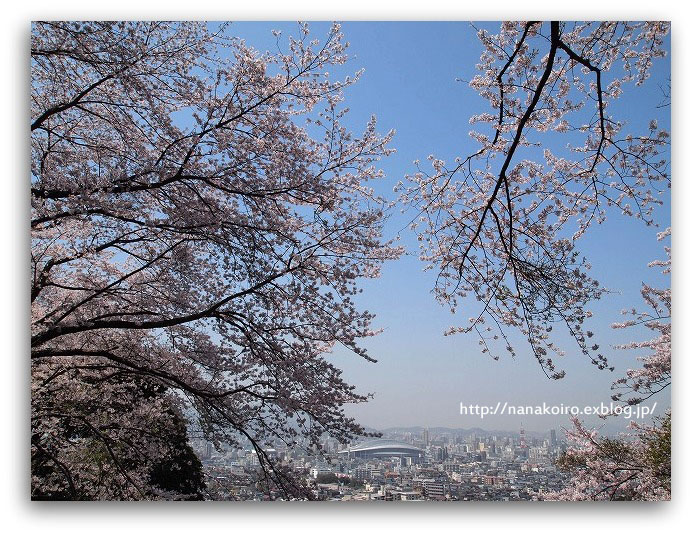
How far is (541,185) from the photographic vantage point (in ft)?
10.2

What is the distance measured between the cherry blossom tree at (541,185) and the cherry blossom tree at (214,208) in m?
0.46

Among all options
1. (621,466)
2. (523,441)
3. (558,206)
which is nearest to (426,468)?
(523,441)

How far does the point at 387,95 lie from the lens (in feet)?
10.3

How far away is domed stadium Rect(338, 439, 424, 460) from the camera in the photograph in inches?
114

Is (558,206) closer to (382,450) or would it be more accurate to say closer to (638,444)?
(638,444)

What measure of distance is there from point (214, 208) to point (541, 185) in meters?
1.97

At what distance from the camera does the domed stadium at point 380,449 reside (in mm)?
2904

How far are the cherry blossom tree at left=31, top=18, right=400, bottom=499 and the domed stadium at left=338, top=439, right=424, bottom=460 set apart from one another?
13cm

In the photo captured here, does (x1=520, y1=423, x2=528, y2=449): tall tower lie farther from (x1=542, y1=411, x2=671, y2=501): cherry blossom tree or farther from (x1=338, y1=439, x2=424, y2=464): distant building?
(x1=338, y1=439, x2=424, y2=464): distant building

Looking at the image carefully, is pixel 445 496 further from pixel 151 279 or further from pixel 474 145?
pixel 151 279

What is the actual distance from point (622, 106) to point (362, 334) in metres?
1.99

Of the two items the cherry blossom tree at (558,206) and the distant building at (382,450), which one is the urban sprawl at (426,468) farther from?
the cherry blossom tree at (558,206)

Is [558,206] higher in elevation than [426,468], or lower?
higher

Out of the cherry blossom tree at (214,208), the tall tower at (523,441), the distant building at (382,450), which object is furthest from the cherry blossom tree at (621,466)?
the cherry blossom tree at (214,208)
